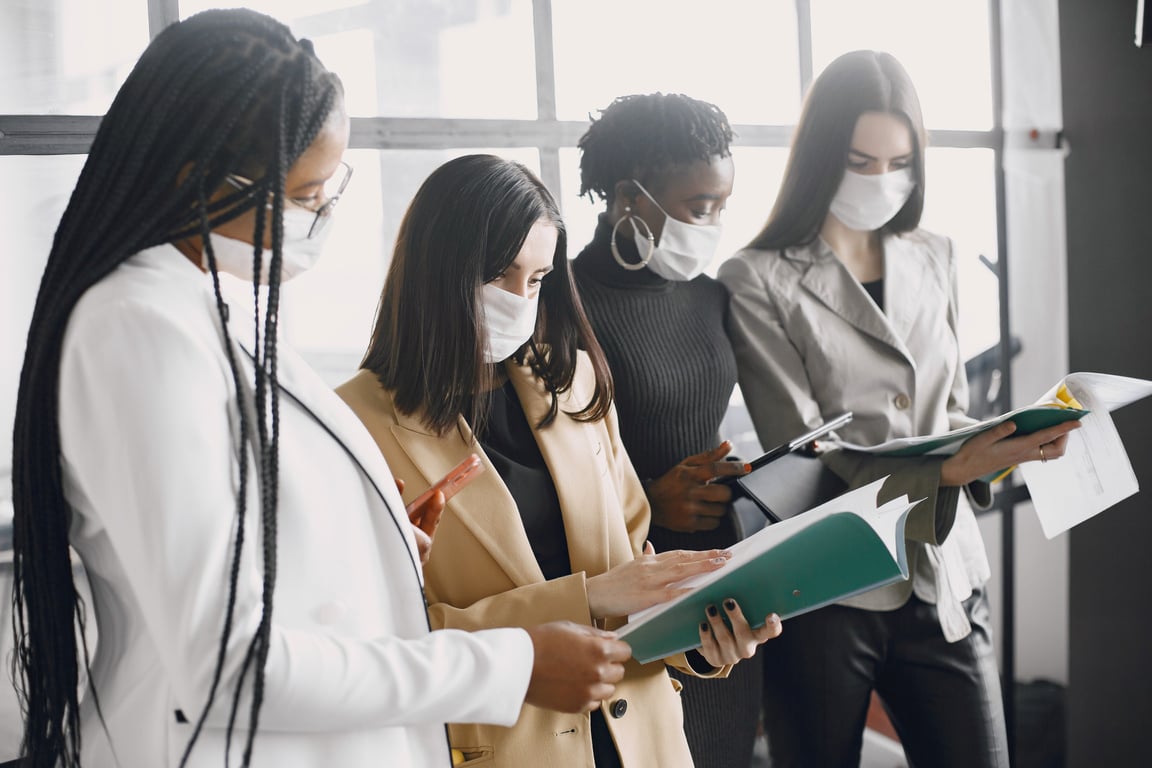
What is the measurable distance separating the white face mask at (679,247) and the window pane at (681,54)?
48 centimetres

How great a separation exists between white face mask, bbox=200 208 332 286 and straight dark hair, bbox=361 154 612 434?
345mm

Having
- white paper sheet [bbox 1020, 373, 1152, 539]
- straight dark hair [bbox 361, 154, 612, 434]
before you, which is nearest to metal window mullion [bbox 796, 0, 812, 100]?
white paper sheet [bbox 1020, 373, 1152, 539]

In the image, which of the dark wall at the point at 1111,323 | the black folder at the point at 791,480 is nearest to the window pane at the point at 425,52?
the black folder at the point at 791,480

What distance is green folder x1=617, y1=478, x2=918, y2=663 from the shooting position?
40.0 inches

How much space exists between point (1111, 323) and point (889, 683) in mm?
1479

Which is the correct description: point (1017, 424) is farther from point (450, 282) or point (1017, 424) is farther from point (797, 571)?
point (450, 282)

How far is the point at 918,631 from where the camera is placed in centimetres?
175

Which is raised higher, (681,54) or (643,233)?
(681,54)

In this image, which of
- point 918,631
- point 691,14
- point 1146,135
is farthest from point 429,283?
point 1146,135

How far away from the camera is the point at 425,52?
6.26 ft

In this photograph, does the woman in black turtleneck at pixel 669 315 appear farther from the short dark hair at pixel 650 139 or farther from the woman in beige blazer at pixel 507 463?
the woman in beige blazer at pixel 507 463

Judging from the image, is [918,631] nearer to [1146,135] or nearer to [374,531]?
[374,531]

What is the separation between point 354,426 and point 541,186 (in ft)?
1.87

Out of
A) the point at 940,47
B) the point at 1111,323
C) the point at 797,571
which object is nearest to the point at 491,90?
the point at 797,571
